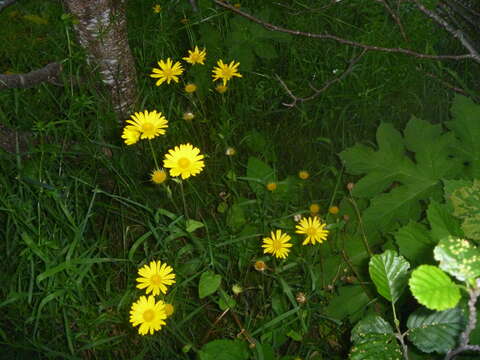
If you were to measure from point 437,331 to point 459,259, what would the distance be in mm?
359

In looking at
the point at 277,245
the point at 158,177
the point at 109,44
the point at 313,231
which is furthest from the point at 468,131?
the point at 109,44

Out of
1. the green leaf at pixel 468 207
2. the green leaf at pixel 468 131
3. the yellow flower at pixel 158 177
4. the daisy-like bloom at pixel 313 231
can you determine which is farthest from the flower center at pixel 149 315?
the green leaf at pixel 468 131

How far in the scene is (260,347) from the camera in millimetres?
1486

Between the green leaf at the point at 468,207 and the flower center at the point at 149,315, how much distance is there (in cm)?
93

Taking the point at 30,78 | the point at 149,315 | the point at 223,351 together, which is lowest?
the point at 223,351

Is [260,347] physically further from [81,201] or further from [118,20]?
[118,20]

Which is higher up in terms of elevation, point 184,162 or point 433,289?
point 184,162

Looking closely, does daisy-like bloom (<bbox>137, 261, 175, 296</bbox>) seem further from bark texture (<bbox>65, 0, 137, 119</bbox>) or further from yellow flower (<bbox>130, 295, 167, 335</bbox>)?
bark texture (<bbox>65, 0, 137, 119</bbox>)

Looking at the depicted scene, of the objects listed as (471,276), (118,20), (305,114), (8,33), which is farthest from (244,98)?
(471,276)

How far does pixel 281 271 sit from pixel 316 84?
3.77 feet

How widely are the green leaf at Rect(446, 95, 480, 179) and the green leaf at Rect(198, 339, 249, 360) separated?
1033 millimetres

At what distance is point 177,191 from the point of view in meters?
1.99

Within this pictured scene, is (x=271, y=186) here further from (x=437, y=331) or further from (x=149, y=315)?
(x=437, y=331)

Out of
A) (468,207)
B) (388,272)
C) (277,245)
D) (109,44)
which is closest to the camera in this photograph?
(388,272)
